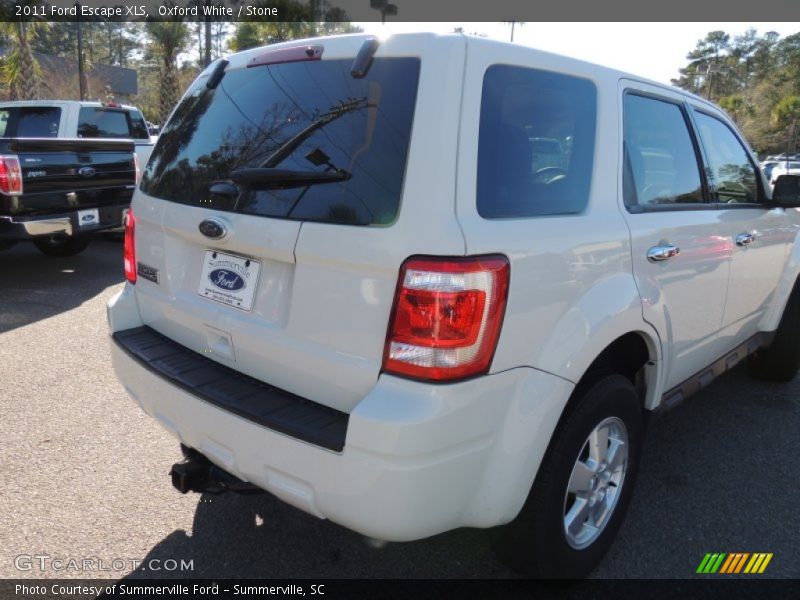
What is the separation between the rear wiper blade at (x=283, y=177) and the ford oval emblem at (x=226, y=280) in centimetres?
31

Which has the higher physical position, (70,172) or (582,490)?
(70,172)

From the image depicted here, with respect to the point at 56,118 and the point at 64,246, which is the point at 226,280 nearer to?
the point at 64,246

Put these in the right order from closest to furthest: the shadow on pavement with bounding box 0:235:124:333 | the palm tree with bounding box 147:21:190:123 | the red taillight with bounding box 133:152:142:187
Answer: the shadow on pavement with bounding box 0:235:124:333
the red taillight with bounding box 133:152:142:187
the palm tree with bounding box 147:21:190:123

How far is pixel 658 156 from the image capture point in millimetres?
2668

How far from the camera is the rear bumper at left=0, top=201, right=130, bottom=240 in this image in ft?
19.2

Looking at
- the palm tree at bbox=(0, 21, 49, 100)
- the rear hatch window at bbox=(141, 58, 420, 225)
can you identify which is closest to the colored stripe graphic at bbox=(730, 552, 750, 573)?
the rear hatch window at bbox=(141, 58, 420, 225)

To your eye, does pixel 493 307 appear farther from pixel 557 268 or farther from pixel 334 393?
pixel 334 393

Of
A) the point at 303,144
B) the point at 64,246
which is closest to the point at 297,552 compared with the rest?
the point at 303,144

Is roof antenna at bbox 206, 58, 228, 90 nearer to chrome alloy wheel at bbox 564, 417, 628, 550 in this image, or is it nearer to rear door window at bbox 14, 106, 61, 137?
chrome alloy wheel at bbox 564, 417, 628, 550

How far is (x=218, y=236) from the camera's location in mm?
2049

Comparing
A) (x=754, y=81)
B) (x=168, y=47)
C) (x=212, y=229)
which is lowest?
(x=212, y=229)

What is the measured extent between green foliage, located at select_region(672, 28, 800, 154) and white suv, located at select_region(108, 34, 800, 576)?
32.7 m

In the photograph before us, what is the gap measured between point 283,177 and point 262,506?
1548 millimetres

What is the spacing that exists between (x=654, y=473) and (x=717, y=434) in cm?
74
